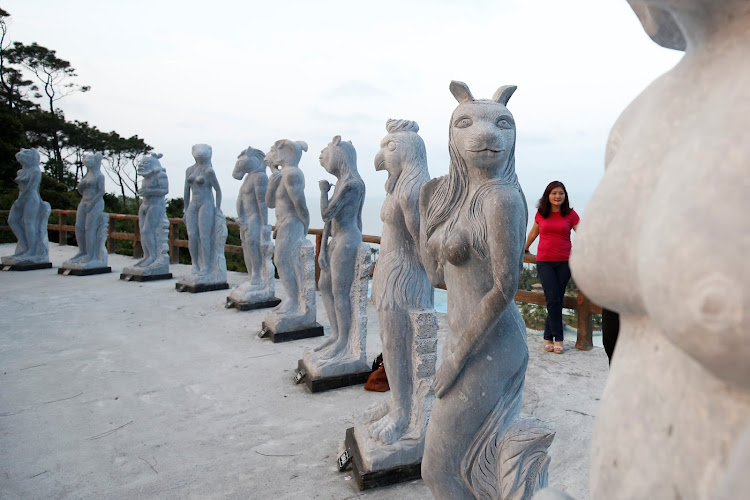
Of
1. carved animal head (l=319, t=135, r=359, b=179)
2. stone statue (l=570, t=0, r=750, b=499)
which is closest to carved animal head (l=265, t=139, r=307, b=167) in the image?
carved animal head (l=319, t=135, r=359, b=179)

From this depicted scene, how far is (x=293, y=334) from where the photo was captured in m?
5.81

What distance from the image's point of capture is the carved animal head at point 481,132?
1933 mm

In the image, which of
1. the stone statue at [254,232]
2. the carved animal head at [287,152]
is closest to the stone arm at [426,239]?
the carved animal head at [287,152]

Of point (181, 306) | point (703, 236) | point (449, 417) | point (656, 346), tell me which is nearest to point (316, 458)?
point (449, 417)

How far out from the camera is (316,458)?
336 cm

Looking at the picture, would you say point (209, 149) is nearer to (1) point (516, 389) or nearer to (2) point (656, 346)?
(1) point (516, 389)

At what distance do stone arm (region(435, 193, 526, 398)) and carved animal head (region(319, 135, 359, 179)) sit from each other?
238 cm

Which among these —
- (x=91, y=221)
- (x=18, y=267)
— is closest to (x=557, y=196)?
(x=91, y=221)

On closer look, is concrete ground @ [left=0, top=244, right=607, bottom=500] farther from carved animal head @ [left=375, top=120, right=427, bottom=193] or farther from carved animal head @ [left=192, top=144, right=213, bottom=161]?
carved animal head @ [left=192, top=144, right=213, bottom=161]

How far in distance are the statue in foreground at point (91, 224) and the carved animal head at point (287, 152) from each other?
18.5 feet

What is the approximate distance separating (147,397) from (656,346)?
440 cm

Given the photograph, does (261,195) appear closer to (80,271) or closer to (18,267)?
(80,271)

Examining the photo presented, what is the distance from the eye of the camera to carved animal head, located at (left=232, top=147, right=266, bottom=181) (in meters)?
7.18

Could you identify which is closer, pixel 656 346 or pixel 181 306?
pixel 656 346
